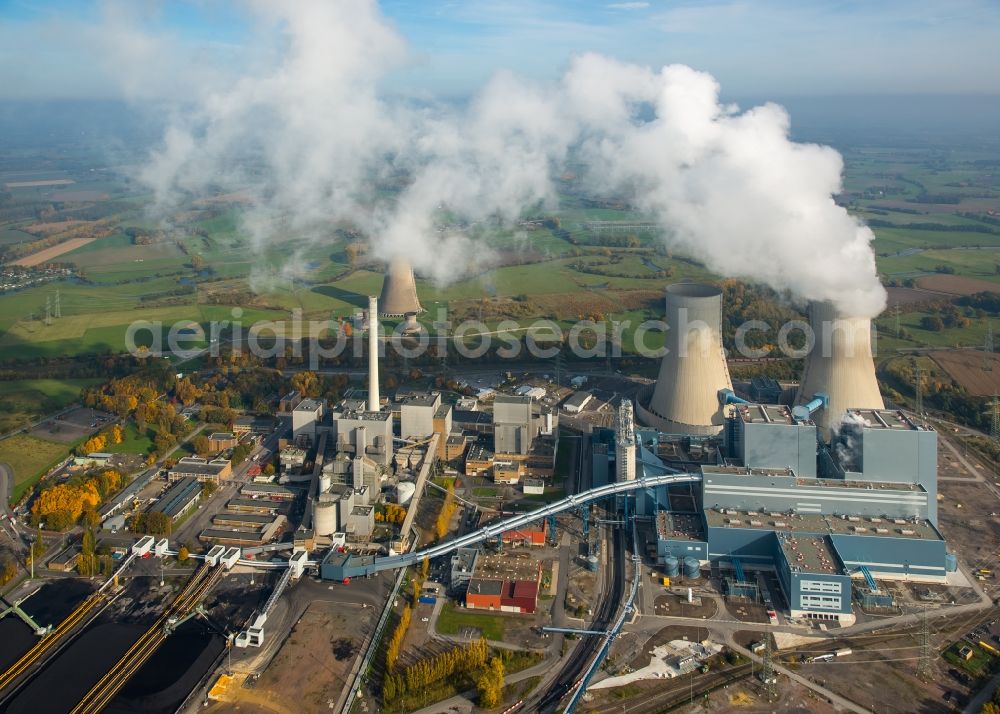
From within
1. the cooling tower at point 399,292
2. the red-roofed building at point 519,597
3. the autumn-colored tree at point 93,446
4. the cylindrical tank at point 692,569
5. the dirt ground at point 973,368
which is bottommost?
the red-roofed building at point 519,597

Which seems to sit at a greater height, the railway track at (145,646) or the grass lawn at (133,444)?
the grass lawn at (133,444)

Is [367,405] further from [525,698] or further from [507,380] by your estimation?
[525,698]

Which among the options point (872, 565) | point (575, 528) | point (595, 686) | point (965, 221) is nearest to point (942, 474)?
point (872, 565)

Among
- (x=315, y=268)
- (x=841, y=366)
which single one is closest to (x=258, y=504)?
(x=841, y=366)

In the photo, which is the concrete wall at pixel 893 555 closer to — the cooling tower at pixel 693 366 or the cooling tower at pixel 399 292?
the cooling tower at pixel 693 366

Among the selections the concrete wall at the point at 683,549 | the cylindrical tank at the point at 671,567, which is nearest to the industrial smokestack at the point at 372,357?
the concrete wall at the point at 683,549

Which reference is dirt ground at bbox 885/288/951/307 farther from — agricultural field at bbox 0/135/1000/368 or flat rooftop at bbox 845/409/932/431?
flat rooftop at bbox 845/409/932/431
